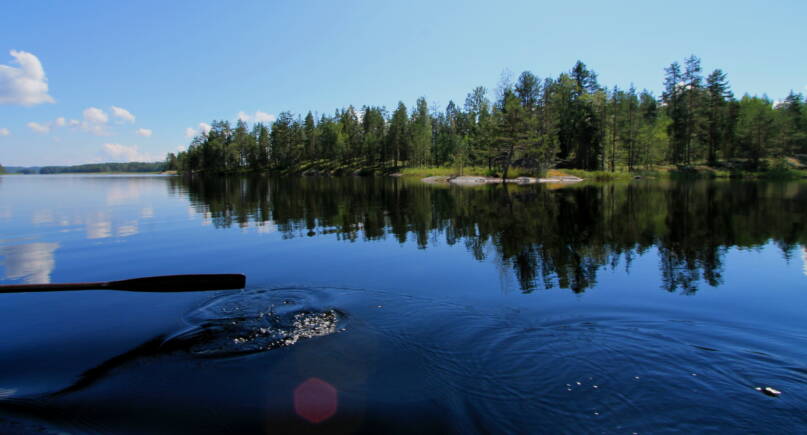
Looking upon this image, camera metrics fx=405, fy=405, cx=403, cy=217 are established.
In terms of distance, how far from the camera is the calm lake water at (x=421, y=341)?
233 inches

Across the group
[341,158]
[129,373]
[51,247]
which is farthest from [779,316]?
[341,158]

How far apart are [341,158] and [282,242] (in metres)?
124

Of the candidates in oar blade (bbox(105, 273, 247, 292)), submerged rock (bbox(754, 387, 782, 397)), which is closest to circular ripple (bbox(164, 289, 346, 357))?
oar blade (bbox(105, 273, 247, 292))

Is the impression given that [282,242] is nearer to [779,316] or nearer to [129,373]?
[129,373]

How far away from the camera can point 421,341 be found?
27.2ft

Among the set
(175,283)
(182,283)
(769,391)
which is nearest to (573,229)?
(769,391)

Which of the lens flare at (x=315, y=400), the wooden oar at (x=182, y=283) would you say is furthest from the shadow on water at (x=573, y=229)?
the wooden oar at (x=182, y=283)

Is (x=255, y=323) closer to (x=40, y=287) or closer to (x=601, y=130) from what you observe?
(x=40, y=287)

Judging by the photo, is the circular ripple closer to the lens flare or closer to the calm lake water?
the calm lake water

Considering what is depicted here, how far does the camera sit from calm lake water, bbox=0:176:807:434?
5906mm

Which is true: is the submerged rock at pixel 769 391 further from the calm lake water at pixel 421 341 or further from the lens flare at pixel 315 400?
the lens flare at pixel 315 400

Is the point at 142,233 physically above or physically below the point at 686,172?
below

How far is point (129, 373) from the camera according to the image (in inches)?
287

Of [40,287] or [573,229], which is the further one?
[573,229]
